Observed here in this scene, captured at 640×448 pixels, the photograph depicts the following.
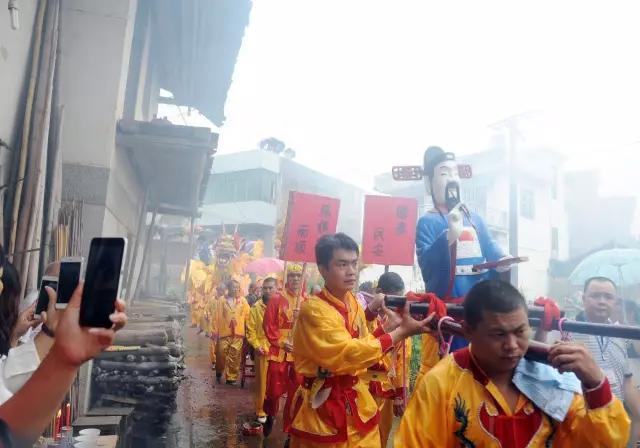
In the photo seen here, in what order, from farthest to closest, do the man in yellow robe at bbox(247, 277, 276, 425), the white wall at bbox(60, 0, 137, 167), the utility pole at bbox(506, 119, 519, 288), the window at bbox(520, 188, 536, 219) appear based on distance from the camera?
the window at bbox(520, 188, 536, 219)
the utility pole at bbox(506, 119, 519, 288)
the man in yellow robe at bbox(247, 277, 276, 425)
the white wall at bbox(60, 0, 137, 167)

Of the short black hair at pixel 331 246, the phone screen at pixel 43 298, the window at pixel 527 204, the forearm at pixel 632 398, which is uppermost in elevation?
the window at pixel 527 204

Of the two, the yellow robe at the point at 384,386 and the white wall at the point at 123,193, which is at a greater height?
the white wall at the point at 123,193

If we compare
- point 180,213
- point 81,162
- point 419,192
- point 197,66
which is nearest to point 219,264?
point 180,213

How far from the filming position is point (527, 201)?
85.5ft

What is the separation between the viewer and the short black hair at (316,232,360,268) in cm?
356

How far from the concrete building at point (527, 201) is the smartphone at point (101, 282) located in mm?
23547

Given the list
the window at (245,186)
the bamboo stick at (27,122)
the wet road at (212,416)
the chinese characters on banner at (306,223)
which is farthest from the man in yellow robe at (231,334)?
the window at (245,186)

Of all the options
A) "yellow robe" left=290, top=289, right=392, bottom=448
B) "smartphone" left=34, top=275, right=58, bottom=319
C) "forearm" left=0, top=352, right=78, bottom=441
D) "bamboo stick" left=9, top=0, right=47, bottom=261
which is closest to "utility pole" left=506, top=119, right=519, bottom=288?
"yellow robe" left=290, top=289, right=392, bottom=448

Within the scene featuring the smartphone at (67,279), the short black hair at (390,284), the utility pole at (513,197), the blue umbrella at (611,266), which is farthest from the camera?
the utility pole at (513,197)

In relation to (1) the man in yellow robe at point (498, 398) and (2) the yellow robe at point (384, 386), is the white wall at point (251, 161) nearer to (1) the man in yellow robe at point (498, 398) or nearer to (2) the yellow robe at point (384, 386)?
(2) the yellow robe at point (384, 386)

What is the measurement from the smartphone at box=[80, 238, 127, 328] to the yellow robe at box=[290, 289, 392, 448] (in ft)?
6.39

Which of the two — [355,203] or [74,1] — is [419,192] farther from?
[74,1]

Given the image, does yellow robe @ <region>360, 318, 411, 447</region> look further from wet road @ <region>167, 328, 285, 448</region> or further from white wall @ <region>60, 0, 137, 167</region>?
white wall @ <region>60, 0, 137, 167</region>

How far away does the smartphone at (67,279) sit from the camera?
1.71 metres
